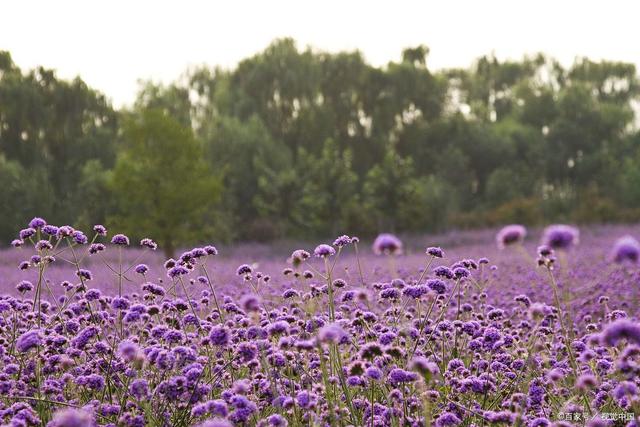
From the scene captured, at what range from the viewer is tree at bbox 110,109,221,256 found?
20984 mm

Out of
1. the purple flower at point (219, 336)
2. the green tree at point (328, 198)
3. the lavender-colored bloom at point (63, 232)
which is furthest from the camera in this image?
the green tree at point (328, 198)

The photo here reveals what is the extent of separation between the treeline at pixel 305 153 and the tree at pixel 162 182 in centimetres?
5

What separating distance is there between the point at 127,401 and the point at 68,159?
2768cm

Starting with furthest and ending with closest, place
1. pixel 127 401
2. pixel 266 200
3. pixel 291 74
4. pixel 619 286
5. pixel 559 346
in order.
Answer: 1. pixel 291 74
2. pixel 266 200
3. pixel 619 286
4. pixel 559 346
5. pixel 127 401

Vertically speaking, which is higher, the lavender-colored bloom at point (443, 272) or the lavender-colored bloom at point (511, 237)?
the lavender-colored bloom at point (511, 237)

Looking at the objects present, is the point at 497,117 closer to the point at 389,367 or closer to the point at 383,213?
the point at 383,213

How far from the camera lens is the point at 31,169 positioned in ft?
86.5

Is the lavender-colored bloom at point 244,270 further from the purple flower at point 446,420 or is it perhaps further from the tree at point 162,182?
the tree at point 162,182

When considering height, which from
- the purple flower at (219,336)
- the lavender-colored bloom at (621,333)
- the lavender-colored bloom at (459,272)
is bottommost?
the purple flower at (219,336)

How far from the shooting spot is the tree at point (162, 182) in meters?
21.0

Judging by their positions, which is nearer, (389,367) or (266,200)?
(389,367)

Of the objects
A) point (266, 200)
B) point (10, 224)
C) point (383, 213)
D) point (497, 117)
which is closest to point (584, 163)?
point (497, 117)

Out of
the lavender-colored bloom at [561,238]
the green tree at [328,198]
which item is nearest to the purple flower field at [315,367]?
the lavender-colored bloom at [561,238]

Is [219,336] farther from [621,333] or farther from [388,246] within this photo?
[621,333]
